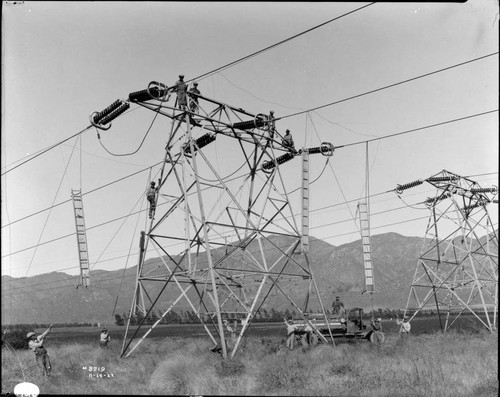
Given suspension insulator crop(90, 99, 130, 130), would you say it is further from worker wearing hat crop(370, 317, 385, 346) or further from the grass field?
worker wearing hat crop(370, 317, 385, 346)

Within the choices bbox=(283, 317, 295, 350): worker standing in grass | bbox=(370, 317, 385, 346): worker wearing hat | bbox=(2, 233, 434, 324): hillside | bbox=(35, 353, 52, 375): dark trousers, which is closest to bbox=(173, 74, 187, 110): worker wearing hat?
bbox=(35, 353, 52, 375): dark trousers

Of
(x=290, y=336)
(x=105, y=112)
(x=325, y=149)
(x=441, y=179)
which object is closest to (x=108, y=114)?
(x=105, y=112)

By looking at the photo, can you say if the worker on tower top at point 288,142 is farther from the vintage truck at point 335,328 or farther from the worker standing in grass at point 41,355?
the worker standing in grass at point 41,355

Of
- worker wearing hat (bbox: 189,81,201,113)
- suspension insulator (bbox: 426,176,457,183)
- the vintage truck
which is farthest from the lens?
suspension insulator (bbox: 426,176,457,183)

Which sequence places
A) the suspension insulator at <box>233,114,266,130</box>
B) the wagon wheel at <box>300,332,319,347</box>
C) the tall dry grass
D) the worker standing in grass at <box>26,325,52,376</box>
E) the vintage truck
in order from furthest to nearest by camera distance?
the vintage truck
the wagon wheel at <box>300,332,319,347</box>
the suspension insulator at <box>233,114,266,130</box>
the worker standing in grass at <box>26,325,52,376</box>
the tall dry grass

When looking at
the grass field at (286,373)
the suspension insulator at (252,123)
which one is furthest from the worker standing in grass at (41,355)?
the suspension insulator at (252,123)

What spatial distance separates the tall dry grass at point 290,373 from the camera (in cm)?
1076

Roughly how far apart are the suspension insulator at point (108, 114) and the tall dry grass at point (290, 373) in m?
7.75

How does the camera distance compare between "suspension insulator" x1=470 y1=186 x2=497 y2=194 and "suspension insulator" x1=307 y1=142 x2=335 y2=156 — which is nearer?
"suspension insulator" x1=307 y1=142 x2=335 y2=156

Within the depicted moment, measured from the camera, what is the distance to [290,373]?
1223 centimetres

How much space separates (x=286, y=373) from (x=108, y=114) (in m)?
9.62

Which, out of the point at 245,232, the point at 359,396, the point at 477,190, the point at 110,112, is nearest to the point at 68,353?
the point at 245,232

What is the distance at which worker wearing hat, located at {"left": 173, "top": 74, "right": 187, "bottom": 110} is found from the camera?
1557cm

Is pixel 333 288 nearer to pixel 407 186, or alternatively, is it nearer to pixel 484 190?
pixel 484 190
